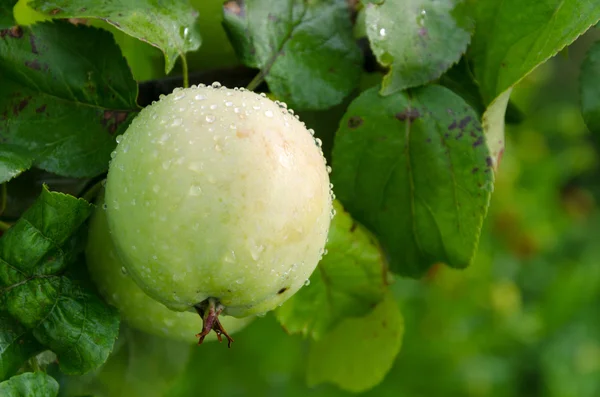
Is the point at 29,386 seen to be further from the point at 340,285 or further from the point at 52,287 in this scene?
the point at 340,285

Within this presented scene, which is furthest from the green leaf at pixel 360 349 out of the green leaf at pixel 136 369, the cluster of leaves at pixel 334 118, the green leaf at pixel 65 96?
the green leaf at pixel 65 96

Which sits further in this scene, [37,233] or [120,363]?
[120,363]

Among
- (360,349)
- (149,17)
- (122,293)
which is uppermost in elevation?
(149,17)

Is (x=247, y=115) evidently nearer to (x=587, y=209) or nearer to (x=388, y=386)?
(x=388, y=386)

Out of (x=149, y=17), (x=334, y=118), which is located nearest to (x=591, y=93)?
(x=334, y=118)

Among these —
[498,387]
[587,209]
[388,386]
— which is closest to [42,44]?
[388,386]

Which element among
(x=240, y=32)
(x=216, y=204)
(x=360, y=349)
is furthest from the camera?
(x=360, y=349)

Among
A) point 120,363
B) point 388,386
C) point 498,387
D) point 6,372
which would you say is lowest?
point 498,387
